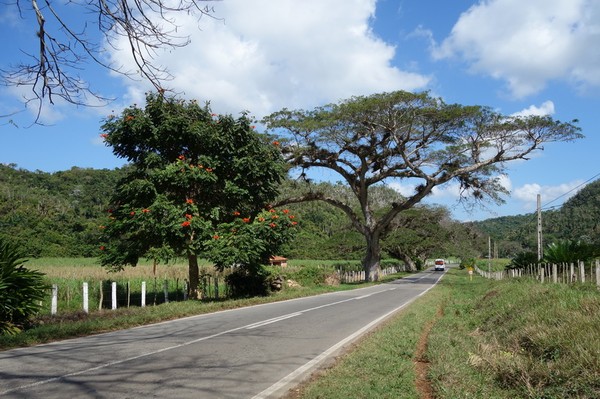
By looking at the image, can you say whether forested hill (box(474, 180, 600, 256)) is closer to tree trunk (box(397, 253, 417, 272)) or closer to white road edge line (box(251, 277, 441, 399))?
tree trunk (box(397, 253, 417, 272))

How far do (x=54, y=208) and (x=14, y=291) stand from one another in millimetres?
59969

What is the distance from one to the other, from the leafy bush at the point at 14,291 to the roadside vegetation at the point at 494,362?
7.90 m

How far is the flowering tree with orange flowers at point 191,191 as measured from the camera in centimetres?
1678

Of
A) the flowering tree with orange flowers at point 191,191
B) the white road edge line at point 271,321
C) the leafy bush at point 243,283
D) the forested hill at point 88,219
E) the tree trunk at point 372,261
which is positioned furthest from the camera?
the forested hill at point 88,219

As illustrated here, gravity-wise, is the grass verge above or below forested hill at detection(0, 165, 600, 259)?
below

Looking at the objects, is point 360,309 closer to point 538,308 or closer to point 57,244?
point 538,308

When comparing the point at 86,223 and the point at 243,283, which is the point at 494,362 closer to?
the point at 243,283

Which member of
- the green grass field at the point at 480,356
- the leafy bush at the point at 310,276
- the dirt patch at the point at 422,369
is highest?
the green grass field at the point at 480,356

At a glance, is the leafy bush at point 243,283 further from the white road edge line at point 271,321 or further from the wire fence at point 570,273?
the wire fence at point 570,273

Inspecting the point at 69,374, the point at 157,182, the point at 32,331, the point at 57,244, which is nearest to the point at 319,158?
the point at 157,182

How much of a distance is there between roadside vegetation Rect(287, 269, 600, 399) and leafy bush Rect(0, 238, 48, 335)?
25.9ft

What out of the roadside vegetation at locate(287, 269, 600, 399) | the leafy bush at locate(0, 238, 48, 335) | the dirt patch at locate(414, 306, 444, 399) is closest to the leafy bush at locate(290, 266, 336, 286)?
the leafy bush at locate(0, 238, 48, 335)

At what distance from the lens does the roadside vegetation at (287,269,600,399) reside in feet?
17.8

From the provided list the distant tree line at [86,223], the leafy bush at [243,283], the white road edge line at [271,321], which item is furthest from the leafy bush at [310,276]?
the white road edge line at [271,321]
